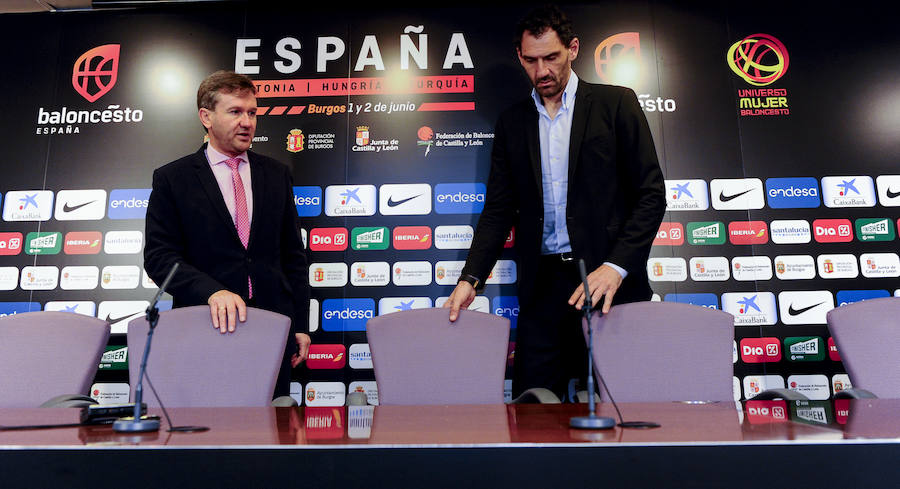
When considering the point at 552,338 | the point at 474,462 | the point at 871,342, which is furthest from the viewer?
the point at 552,338

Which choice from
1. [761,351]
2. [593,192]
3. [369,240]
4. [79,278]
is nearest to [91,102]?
[79,278]

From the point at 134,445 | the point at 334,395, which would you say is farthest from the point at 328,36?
the point at 134,445

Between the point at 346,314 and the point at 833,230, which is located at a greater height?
the point at 833,230

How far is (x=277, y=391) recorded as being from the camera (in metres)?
2.81

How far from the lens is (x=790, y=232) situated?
3607 mm

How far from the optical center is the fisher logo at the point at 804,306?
3.54 metres

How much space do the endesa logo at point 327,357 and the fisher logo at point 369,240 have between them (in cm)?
55

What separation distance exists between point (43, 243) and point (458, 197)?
7.61ft

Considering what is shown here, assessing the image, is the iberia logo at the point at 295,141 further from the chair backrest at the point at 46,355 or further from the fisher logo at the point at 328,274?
the chair backrest at the point at 46,355

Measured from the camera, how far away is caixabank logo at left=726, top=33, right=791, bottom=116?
375cm

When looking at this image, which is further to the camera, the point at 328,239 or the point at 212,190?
the point at 328,239

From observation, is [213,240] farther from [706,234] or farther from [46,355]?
[706,234]

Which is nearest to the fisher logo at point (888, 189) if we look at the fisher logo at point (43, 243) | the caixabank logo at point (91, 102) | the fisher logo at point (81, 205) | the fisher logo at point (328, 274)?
the fisher logo at point (328, 274)

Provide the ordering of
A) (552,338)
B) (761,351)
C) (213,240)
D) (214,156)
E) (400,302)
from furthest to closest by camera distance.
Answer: (400,302) < (761,351) < (214,156) < (213,240) < (552,338)
